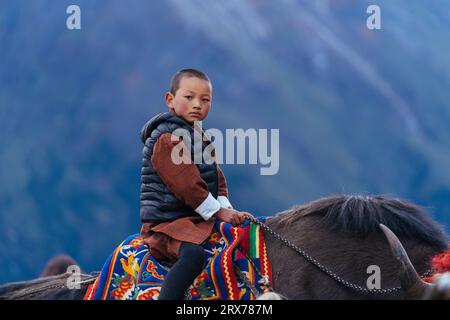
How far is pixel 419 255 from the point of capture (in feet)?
8.42

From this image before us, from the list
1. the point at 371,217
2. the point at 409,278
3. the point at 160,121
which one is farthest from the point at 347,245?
A: the point at 160,121

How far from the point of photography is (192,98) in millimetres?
2639

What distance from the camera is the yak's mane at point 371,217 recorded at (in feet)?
8.56

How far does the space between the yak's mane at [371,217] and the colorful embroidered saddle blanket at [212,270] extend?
23 centimetres

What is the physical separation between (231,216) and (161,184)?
0.97 ft

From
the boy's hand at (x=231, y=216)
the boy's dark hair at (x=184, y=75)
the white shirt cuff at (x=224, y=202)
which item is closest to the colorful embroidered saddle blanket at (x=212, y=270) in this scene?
the boy's hand at (x=231, y=216)

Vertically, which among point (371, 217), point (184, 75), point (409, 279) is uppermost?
point (184, 75)

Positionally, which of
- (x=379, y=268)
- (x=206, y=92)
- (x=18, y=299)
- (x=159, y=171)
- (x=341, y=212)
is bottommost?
(x=18, y=299)

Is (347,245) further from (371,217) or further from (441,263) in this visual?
(441,263)

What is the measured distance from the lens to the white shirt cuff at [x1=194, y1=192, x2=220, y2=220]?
8.34 feet

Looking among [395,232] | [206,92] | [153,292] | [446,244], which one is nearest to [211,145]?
[206,92]

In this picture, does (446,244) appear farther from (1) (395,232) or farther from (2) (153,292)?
(2) (153,292)

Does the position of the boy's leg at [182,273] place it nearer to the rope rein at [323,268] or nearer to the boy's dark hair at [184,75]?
the rope rein at [323,268]

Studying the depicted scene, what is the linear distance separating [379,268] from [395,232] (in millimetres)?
182
